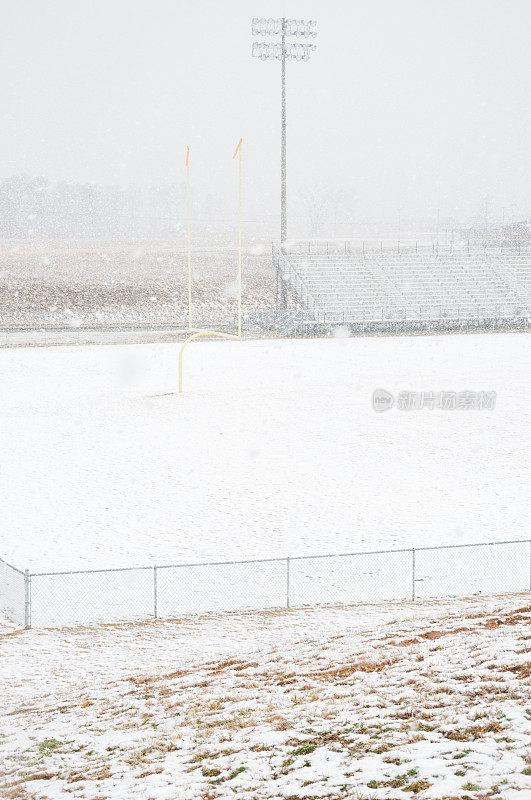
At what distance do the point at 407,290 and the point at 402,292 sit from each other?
59cm

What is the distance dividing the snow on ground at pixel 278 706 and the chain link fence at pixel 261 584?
52 centimetres

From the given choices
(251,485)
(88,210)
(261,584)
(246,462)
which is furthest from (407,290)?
(88,210)

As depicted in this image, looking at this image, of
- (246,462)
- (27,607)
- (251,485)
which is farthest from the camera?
(246,462)

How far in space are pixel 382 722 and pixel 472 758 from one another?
117cm

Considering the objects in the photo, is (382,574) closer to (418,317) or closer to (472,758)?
(472,758)

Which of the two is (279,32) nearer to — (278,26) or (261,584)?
(278,26)

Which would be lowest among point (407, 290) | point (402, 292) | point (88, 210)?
point (402, 292)

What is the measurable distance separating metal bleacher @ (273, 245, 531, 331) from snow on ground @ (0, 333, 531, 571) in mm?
13517

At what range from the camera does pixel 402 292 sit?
50188 mm

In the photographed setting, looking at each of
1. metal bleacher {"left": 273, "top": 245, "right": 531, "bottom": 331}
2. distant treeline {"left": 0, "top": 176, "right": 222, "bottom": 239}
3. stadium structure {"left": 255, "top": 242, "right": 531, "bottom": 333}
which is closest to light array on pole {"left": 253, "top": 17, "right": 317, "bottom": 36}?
stadium structure {"left": 255, "top": 242, "right": 531, "bottom": 333}

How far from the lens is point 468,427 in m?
22.6

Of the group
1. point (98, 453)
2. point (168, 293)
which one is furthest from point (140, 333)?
point (98, 453)

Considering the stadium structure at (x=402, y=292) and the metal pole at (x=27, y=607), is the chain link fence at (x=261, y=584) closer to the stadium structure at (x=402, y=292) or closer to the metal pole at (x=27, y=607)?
the metal pole at (x=27, y=607)

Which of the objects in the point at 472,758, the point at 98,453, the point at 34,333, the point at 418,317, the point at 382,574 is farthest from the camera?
the point at 418,317
